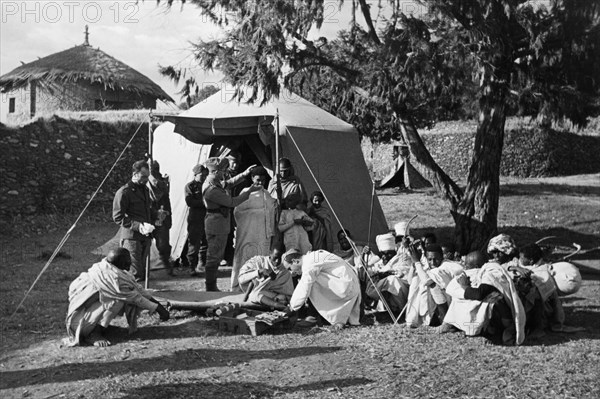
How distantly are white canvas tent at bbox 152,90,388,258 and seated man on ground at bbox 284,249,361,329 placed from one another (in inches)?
126

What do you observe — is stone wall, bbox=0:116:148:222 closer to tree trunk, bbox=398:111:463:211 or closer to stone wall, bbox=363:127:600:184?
tree trunk, bbox=398:111:463:211

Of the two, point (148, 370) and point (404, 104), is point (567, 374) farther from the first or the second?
point (404, 104)

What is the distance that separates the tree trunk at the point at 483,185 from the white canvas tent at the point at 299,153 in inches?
54.9

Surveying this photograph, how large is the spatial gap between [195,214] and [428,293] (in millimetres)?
3764

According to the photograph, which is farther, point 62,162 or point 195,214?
point 62,162

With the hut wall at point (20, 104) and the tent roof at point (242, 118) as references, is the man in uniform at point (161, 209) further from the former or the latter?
the hut wall at point (20, 104)

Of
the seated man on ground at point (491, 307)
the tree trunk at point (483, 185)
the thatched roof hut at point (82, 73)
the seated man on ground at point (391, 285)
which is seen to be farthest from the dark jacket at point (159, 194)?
the thatched roof hut at point (82, 73)

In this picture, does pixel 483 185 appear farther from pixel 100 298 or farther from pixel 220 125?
pixel 100 298

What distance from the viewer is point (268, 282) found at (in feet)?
20.5

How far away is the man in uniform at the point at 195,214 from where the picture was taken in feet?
28.1

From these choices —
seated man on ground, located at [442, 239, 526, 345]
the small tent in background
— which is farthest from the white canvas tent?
the small tent in background

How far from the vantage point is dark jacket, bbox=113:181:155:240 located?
272 inches

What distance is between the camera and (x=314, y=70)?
10352 millimetres

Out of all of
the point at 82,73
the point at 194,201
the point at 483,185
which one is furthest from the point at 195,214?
the point at 82,73
